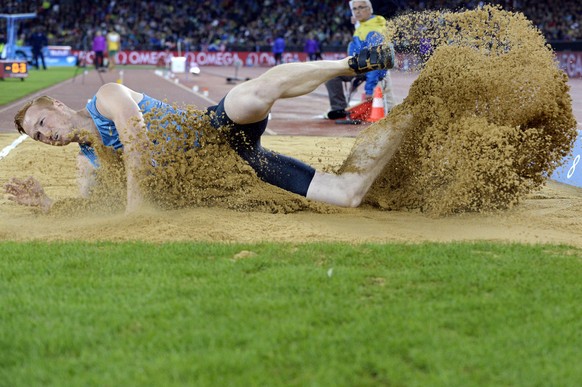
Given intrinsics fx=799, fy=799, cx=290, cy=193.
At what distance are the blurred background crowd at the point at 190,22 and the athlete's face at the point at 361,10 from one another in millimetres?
37213

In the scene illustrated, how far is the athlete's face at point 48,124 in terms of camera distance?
18.9 feet

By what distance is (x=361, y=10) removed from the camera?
497 inches

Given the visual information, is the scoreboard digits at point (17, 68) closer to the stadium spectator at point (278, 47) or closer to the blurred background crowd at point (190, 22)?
the stadium spectator at point (278, 47)

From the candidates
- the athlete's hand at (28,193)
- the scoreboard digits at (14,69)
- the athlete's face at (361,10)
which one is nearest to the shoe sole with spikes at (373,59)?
the athlete's hand at (28,193)

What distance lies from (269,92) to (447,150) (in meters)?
1.36

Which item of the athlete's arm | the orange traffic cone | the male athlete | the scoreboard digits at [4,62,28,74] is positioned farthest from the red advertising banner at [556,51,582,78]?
the athlete's arm

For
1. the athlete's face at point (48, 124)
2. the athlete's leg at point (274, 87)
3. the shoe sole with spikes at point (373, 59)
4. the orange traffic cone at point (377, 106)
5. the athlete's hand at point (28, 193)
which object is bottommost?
the orange traffic cone at point (377, 106)

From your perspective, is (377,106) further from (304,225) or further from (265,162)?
(304,225)

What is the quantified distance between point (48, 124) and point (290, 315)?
3091mm

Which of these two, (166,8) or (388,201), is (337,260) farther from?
(166,8)

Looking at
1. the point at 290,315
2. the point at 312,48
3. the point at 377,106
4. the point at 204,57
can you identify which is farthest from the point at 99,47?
the point at 290,315

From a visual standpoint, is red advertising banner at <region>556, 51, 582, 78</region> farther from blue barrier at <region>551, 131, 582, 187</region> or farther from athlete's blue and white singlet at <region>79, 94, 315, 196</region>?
athlete's blue and white singlet at <region>79, 94, 315, 196</region>

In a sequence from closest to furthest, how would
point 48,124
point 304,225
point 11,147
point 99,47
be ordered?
point 304,225 → point 48,124 → point 11,147 → point 99,47

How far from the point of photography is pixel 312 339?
3.16 metres
